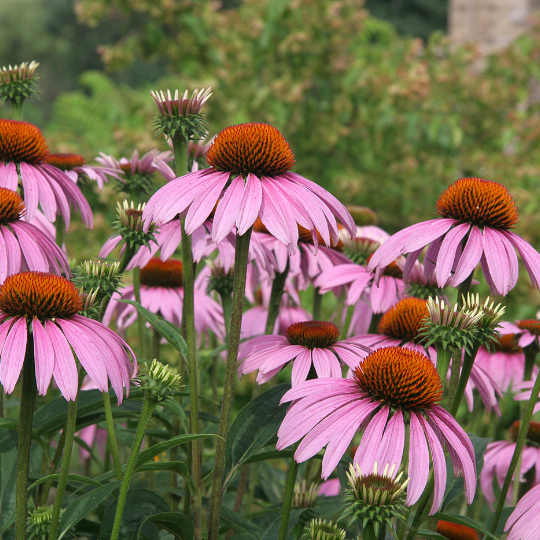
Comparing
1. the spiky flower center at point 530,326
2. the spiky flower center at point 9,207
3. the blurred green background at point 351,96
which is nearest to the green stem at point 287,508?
the spiky flower center at point 9,207

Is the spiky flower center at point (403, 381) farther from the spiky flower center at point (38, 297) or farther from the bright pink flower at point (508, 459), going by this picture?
the bright pink flower at point (508, 459)

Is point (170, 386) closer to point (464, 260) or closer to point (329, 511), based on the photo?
point (464, 260)

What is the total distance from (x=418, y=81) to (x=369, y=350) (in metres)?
2.98

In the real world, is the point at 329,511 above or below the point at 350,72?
below

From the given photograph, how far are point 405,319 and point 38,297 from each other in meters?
0.52

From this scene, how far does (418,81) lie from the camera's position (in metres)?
3.57

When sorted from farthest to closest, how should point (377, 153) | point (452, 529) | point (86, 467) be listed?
point (377, 153), point (86, 467), point (452, 529)

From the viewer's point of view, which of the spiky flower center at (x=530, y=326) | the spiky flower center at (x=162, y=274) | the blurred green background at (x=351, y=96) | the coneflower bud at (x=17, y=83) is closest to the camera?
the coneflower bud at (x=17, y=83)

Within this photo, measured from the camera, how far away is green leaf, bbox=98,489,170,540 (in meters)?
0.77

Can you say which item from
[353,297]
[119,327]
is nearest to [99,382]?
[353,297]

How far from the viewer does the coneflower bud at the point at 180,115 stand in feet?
2.70

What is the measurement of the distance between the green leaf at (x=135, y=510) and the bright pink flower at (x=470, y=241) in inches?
15.9

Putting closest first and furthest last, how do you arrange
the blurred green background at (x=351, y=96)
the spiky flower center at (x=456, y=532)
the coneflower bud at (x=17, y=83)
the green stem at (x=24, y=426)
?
the green stem at (x=24, y=426) → the spiky flower center at (x=456, y=532) → the coneflower bud at (x=17, y=83) → the blurred green background at (x=351, y=96)

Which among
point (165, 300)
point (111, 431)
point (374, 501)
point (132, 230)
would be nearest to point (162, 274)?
point (165, 300)
